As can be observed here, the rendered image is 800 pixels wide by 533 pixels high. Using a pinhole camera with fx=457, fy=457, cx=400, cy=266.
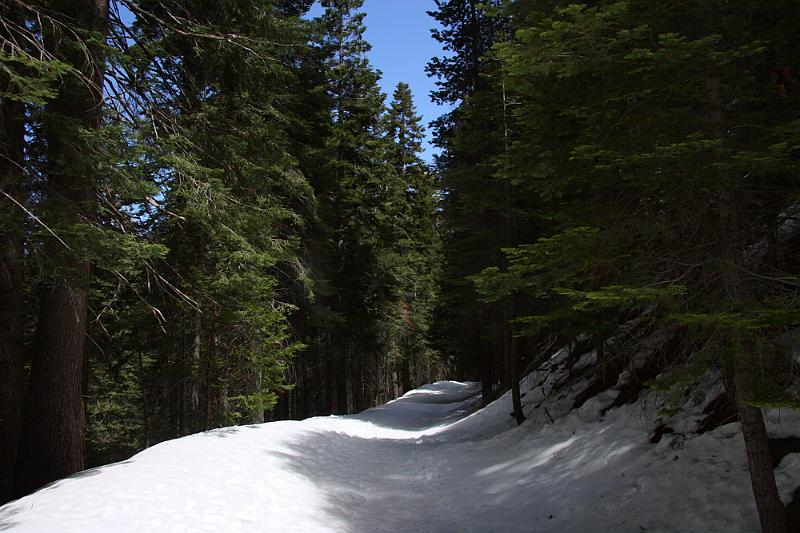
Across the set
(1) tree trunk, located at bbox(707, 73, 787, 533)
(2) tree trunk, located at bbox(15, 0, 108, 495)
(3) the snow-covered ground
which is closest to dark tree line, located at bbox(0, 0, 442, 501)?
(2) tree trunk, located at bbox(15, 0, 108, 495)

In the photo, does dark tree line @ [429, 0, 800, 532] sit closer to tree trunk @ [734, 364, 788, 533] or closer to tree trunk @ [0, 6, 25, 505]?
tree trunk @ [734, 364, 788, 533]

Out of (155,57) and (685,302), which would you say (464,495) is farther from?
(155,57)

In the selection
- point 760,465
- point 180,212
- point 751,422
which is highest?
point 180,212

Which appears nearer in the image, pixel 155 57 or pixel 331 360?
pixel 155 57

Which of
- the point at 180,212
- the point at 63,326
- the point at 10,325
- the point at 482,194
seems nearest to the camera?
the point at 63,326

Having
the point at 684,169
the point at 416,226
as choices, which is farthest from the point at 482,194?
the point at 416,226

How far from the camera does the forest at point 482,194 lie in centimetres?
446

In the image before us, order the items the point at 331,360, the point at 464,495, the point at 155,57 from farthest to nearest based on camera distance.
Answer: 1. the point at 331,360
2. the point at 155,57
3. the point at 464,495

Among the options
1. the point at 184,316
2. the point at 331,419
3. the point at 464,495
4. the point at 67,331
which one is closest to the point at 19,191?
the point at 67,331

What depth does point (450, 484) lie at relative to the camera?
8836mm

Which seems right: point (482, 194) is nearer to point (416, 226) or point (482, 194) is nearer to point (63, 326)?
point (63, 326)

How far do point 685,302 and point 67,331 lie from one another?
8.66 m

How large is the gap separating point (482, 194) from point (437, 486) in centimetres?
737

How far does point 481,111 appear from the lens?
504 inches
